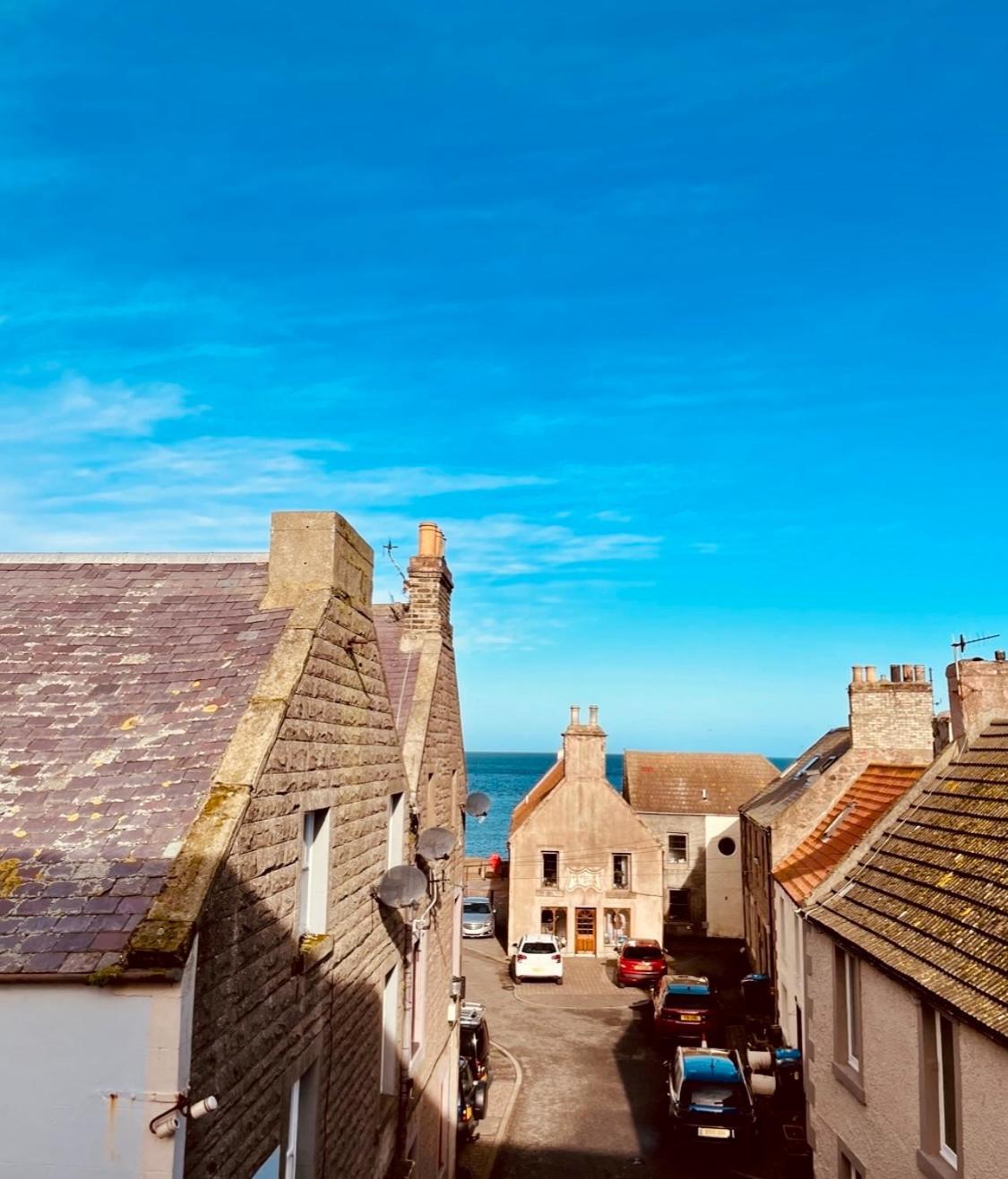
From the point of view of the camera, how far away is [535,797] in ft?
144

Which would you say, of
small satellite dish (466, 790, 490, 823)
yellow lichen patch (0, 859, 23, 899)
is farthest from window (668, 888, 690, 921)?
yellow lichen patch (0, 859, 23, 899)

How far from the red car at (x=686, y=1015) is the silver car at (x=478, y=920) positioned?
15.0 m

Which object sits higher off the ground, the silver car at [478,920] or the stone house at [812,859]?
the stone house at [812,859]

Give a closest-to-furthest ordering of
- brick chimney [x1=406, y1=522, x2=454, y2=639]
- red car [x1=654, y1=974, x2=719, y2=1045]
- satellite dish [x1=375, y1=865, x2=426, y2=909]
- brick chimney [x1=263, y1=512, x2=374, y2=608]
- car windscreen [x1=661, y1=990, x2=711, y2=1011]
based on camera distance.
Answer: brick chimney [x1=263, y1=512, x2=374, y2=608] < satellite dish [x1=375, y1=865, x2=426, y2=909] < brick chimney [x1=406, y1=522, x2=454, y2=639] < red car [x1=654, y1=974, x2=719, y2=1045] < car windscreen [x1=661, y1=990, x2=711, y2=1011]

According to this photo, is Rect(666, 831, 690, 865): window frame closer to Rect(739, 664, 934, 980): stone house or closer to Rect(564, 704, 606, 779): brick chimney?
Rect(564, 704, 606, 779): brick chimney

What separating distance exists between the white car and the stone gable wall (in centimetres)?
2132

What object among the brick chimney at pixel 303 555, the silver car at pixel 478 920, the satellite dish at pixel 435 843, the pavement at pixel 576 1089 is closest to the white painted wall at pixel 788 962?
the pavement at pixel 576 1089

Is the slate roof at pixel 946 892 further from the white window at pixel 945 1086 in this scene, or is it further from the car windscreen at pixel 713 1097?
the car windscreen at pixel 713 1097

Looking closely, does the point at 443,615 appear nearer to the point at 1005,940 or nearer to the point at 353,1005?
the point at 353,1005

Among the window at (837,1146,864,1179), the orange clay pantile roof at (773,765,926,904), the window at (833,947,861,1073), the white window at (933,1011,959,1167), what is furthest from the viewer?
the orange clay pantile roof at (773,765,926,904)

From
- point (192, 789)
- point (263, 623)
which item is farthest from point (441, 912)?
point (192, 789)

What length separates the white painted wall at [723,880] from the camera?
4153 cm

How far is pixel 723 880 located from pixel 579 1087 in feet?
71.0

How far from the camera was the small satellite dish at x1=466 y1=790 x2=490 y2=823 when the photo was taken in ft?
57.5
